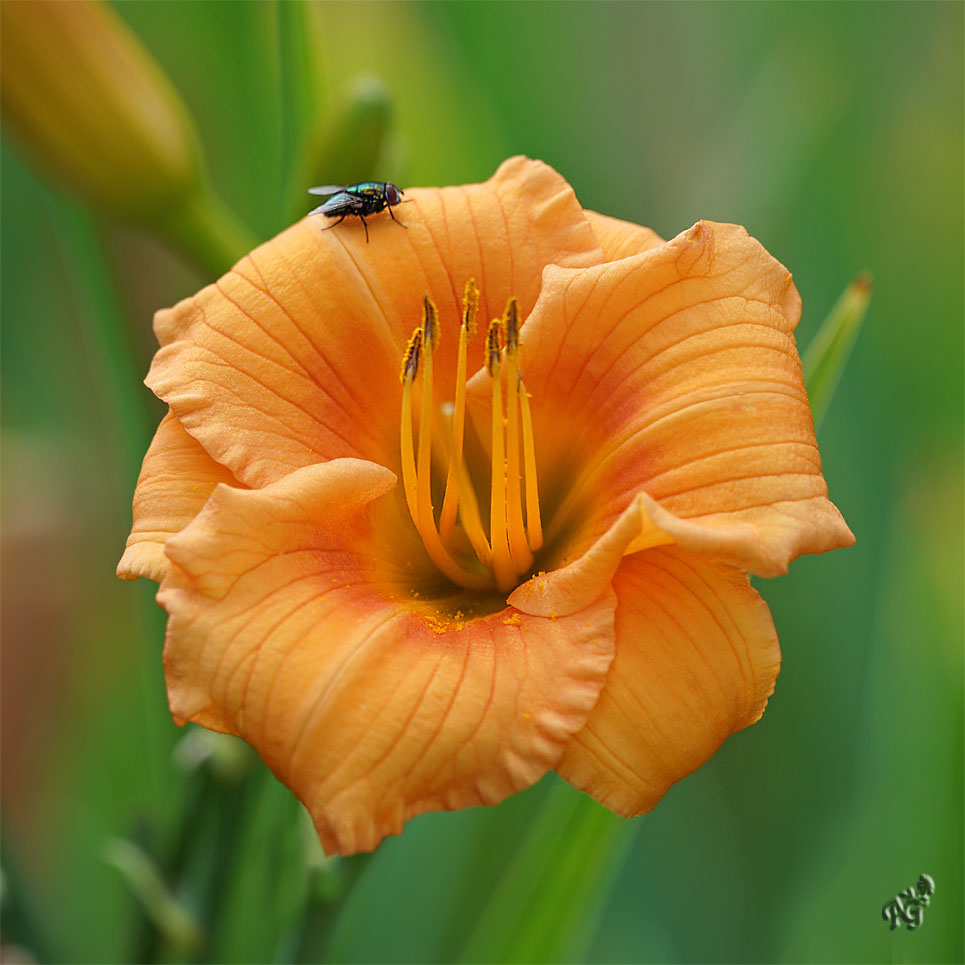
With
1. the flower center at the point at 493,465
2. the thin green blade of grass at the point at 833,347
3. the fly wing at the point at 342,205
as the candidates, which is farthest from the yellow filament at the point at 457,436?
the thin green blade of grass at the point at 833,347

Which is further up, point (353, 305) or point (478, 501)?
point (353, 305)

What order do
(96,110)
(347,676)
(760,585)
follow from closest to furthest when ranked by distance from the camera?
(347,676) → (96,110) → (760,585)

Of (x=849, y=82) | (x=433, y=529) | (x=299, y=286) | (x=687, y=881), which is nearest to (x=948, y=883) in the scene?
(x=687, y=881)

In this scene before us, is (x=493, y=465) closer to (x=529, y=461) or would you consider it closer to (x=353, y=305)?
(x=529, y=461)

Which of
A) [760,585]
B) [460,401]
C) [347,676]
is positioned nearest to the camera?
[347,676]

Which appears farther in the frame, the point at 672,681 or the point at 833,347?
the point at 833,347

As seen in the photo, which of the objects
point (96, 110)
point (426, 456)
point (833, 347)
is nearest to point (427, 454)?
point (426, 456)

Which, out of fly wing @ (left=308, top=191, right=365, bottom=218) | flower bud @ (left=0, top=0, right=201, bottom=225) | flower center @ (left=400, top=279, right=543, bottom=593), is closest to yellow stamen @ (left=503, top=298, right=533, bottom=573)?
flower center @ (left=400, top=279, right=543, bottom=593)
